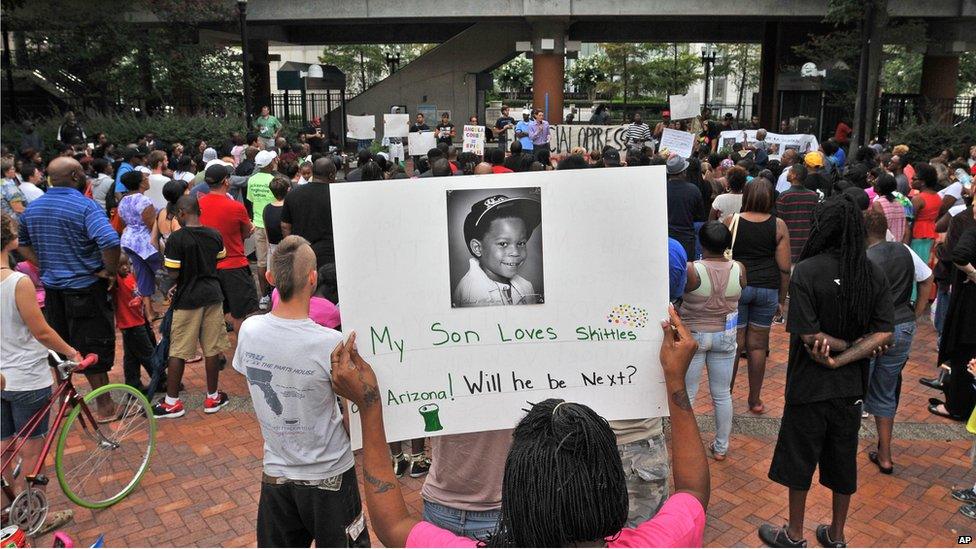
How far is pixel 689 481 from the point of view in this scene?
7.17ft

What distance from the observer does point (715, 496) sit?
505cm

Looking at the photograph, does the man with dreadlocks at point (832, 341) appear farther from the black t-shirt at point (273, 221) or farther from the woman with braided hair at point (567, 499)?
the black t-shirt at point (273, 221)

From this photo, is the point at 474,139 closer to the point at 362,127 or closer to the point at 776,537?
the point at 362,127

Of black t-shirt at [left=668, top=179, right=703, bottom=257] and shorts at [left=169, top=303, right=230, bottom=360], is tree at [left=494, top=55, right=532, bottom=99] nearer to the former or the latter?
black t-shirt at [left=668, top=179, right=703, bottom=257]

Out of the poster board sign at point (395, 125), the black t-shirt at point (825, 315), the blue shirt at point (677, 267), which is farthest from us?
the poster board sign at point (395, 125)

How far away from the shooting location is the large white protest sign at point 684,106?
56.0 ft

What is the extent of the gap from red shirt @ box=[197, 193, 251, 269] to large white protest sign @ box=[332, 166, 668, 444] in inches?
196

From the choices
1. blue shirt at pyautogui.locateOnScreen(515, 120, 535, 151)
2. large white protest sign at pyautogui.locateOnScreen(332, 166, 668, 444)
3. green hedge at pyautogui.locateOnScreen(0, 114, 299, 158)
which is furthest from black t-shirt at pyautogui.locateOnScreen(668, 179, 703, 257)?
green hedge at pyautogui.locateOnScreen(0, 114, 299, 158)

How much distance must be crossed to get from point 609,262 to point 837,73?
23120 mm

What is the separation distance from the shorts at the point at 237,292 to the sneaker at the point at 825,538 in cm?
519

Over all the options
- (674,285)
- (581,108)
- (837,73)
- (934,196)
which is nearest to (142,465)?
(674,285)

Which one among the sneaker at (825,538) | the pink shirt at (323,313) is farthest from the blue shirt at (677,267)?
the pink shirt at (323,313)

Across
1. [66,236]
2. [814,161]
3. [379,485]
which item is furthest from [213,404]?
[814,161]

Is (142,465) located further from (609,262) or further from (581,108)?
(581,108)
